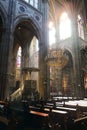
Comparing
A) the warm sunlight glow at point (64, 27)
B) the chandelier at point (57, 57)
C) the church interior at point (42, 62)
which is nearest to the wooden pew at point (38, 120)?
the church interior at point (42, 62)

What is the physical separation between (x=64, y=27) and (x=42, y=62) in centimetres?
1073

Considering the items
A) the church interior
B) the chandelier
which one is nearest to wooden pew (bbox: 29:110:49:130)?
the church interior

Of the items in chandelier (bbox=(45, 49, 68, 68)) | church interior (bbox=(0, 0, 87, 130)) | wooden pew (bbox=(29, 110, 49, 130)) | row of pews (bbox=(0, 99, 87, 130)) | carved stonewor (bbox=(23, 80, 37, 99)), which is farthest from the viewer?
carved stonewor (bbox=(23, 80, 37, 99))

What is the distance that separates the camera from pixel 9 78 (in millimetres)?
12539

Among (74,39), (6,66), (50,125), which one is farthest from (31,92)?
(74,39)

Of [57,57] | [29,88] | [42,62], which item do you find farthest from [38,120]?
[42,62]

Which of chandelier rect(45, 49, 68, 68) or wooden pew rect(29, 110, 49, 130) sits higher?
chandelier rect(45, 49, 68, 68)

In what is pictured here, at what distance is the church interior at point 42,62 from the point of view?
498 cm

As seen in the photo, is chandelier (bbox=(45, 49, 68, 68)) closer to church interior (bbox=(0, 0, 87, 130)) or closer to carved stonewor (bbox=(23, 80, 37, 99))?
church interior (bbox=(0, 0, 87, 130))

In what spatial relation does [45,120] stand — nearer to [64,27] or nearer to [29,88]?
[29,88]

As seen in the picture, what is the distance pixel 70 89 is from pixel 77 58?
200 inches

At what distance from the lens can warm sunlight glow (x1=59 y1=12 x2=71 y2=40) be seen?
22.9 meters

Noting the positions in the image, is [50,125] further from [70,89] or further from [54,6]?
[54,6]

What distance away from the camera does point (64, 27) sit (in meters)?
24.2
